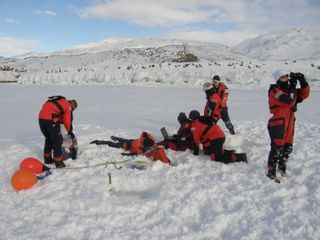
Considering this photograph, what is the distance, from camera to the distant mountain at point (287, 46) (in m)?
89.9

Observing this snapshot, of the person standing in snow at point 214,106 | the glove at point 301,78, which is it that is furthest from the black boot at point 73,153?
the glove at point 301,78

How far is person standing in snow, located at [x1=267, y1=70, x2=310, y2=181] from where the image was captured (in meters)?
5.08

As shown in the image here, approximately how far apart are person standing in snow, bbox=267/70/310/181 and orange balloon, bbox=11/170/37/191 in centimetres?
352

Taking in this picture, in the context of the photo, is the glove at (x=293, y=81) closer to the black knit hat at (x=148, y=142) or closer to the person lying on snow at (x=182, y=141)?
the person lying on snow at (x=182, y=141)

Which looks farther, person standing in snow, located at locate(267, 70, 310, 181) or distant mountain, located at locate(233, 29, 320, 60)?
distant mountain, located at locate(233, 29, 320, 60)

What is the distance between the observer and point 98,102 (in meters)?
16.4

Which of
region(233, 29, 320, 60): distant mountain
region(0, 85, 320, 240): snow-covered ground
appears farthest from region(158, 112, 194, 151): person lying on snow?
region(233, 29, 320, 60): distant mountain

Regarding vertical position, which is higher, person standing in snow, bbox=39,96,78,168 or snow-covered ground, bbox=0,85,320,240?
person standing in snow, bbox=39,96,78,168

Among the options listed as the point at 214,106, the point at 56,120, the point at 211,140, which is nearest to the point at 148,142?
the point at 211,140

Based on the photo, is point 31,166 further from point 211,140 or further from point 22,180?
point 211,140

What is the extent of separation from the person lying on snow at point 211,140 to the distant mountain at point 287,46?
77569mm

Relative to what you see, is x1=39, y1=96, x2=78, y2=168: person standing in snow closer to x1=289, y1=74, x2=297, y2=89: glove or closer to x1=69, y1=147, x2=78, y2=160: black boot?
x1=69, y1=147, x2=78, y2=160: black boot

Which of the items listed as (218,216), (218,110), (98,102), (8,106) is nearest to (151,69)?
(98,102)

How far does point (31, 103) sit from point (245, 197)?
13.6 m
